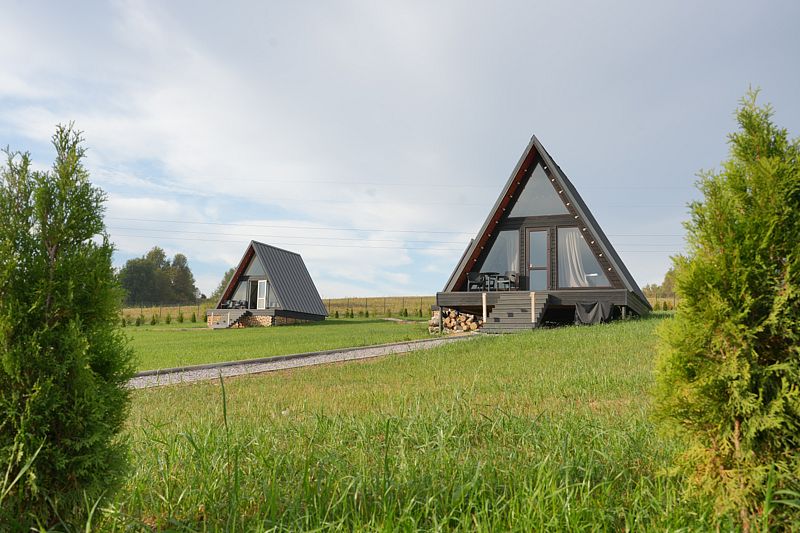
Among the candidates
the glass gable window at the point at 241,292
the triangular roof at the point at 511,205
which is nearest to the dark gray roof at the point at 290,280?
the glass gable window at the point at 241,292

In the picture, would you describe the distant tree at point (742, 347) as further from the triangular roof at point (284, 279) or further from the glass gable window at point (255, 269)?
the glass gable window at point (255, 269)

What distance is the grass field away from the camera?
8.22ft

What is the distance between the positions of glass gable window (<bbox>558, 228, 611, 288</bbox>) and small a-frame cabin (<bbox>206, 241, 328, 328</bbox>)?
18432 mm

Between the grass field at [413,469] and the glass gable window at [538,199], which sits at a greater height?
the glass gable window at [538,199]

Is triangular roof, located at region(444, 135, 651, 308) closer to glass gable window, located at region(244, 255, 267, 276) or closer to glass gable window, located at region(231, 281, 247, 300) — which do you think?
glass gable window, located at region(244, 255, 267, 276)

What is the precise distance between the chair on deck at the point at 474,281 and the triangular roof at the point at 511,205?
270 millimetres

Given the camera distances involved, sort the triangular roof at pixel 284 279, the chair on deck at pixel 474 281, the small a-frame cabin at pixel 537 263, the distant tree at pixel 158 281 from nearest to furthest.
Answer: the small a-frame cabin at pixel 537 263, the chair on deck at pixel 474 281, the triangular roof at pixel 284 279, the distant tree at pixel 158 281

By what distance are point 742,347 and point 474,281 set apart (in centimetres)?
1852

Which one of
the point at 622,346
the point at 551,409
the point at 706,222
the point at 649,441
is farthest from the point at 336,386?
the point at 622,346

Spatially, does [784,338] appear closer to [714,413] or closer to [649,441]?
[714,413]

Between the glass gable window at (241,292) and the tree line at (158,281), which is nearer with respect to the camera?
the glass gable window at (241,292)

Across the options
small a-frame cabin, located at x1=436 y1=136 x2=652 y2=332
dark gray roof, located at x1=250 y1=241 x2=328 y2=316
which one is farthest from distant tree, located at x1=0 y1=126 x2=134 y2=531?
dark gray roof, located at x1=250 y1=241 x2=328 y2=316

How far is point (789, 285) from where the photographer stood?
246cm

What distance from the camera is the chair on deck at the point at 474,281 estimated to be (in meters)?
20.8
